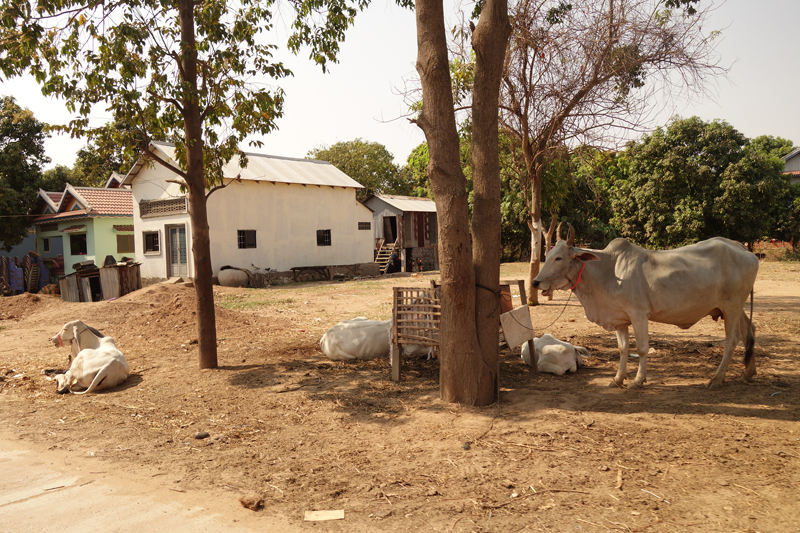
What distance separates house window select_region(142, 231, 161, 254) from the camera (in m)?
23.9

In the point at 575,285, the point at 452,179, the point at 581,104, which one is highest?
the point at 581,104

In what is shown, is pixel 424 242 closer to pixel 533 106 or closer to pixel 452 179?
pixel 533 106

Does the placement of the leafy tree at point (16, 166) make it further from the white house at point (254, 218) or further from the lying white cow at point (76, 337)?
the lying white cow at point (76, 337)

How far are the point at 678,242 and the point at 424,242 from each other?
1439cm

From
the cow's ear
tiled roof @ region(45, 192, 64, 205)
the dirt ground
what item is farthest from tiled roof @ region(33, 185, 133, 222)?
the cow's ear

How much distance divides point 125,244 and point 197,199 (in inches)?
873

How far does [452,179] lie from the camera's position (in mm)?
5773

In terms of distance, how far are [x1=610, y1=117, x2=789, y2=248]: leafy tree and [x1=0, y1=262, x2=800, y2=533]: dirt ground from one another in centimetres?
1789

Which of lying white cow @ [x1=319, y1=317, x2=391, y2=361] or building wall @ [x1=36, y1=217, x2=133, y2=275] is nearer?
lying white cow @ [x1=319, y1=317, x2=391, y2=361]

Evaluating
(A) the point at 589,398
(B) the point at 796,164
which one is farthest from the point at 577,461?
(B) the point at 796,164

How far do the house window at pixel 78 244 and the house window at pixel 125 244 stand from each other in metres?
1.79

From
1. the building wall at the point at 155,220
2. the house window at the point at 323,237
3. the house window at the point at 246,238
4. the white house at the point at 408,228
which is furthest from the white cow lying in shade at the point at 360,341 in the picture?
the white house at the point at 408,228

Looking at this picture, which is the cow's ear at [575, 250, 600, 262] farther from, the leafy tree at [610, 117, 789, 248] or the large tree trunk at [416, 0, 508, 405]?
the leafy tree at [610, 117, 789, 248]

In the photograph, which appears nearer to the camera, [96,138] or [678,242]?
[96,138]
